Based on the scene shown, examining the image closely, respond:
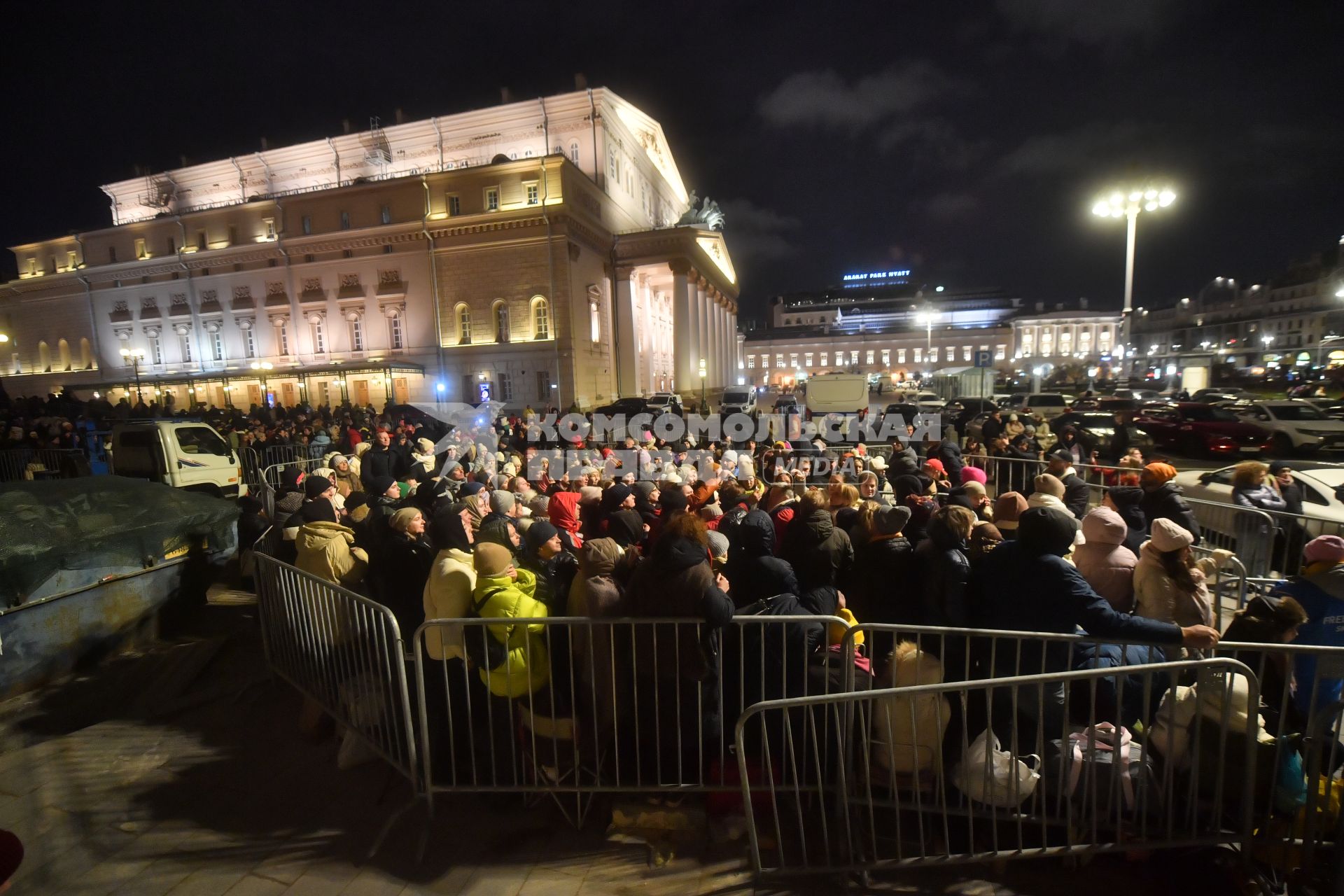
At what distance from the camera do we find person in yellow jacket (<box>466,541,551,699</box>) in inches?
122

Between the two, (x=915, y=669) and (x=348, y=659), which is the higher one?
(x=915, y=669)

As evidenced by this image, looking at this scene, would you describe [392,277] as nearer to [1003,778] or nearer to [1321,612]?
[1003,778]

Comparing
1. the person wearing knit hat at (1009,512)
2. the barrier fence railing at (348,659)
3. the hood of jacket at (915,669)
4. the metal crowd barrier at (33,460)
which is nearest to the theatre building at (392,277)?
the metal crowd barrier at (33,460)

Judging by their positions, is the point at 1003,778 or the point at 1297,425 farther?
the point at 1297,425

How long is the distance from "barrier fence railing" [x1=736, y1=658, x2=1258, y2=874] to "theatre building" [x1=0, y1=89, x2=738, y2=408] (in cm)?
2806

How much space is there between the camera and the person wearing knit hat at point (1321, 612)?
2961 mm

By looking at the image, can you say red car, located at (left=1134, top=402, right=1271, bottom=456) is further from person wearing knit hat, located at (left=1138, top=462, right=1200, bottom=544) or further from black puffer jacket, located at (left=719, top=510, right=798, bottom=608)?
black puffer jacket, located at (left=719, top=510, right=798, bottom=608)

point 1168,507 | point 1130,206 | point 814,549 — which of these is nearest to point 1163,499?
point 1168,507

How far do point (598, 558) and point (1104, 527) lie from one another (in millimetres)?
3067

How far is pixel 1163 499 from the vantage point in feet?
16.0

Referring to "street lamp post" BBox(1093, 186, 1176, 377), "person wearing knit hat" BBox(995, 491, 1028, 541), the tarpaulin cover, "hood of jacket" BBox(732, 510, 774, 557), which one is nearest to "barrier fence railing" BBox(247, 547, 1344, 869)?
"hood of jacket" BBox(732, 510, 774, 557)

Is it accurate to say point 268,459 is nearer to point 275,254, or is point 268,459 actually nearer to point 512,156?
point 275,254

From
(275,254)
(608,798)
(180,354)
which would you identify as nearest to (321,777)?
(608,798)

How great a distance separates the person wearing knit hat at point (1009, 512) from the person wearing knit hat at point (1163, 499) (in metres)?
1.30
